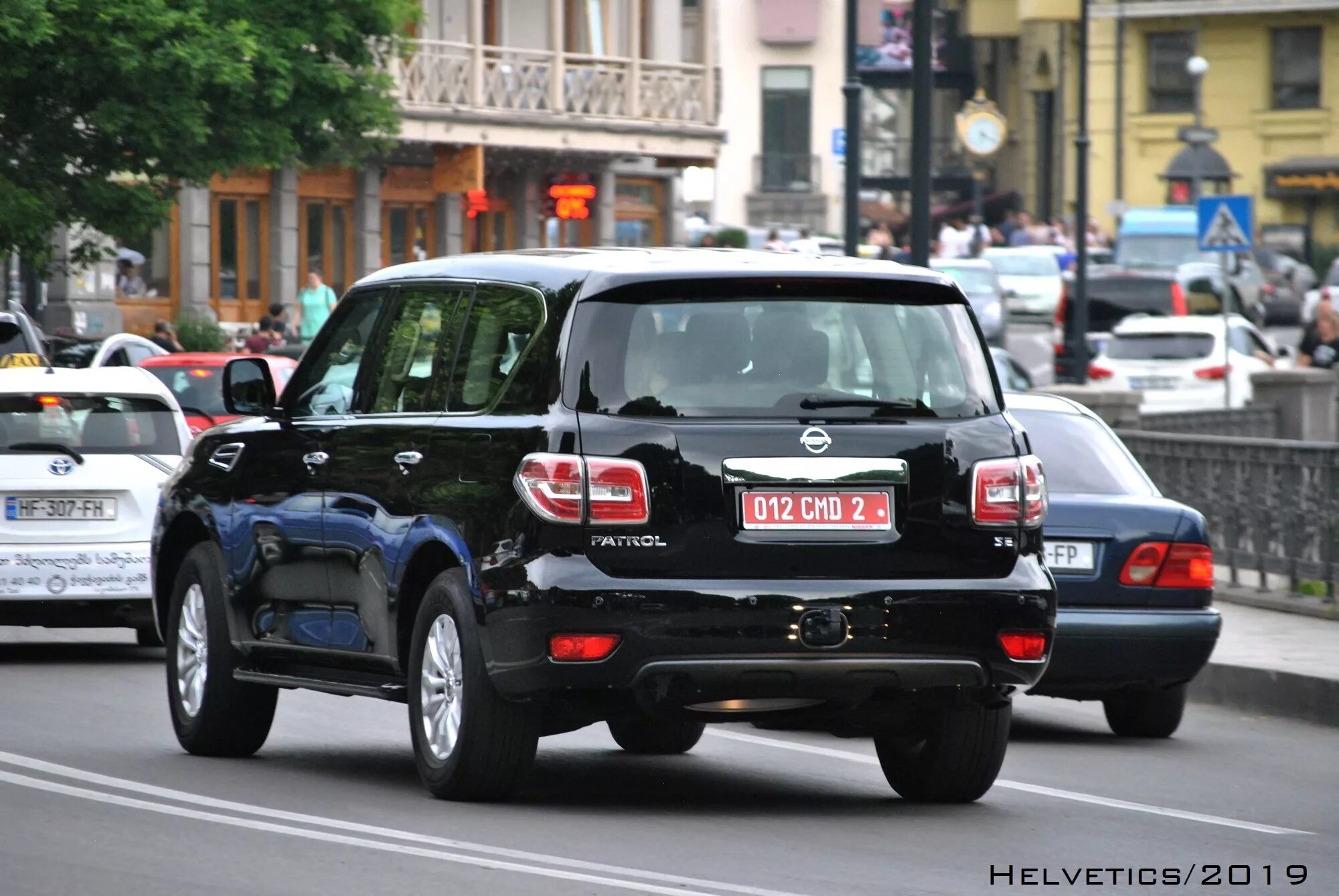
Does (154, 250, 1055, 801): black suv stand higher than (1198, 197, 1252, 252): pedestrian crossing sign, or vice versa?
(1198, 197, 1252, 252): pedestrian crossing sign

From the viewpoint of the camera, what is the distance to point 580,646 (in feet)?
27.8

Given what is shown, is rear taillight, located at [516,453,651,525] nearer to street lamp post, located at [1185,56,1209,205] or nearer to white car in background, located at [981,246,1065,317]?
white car in background, located at [981,246,1065,317]

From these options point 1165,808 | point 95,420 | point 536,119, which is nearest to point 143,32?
point 95,420

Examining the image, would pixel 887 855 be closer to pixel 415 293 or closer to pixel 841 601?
pixel 841 601

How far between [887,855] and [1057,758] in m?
3.47

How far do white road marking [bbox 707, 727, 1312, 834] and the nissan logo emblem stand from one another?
202 cm

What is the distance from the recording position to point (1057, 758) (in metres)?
11.6

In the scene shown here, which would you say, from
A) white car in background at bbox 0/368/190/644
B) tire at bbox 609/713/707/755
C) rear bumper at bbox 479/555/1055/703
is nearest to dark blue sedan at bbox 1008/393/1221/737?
tire at bbox 609/713/707/755

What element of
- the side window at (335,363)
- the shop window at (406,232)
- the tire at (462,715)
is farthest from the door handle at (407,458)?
the shop window at (406,232)

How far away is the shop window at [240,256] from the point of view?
47.8 metres

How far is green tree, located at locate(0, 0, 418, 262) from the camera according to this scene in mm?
27312

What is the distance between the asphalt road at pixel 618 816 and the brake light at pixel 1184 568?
707 mm

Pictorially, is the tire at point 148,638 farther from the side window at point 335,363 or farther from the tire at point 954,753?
the tire at point 954,753

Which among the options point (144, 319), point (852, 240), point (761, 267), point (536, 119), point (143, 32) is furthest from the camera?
point (536, 119)
